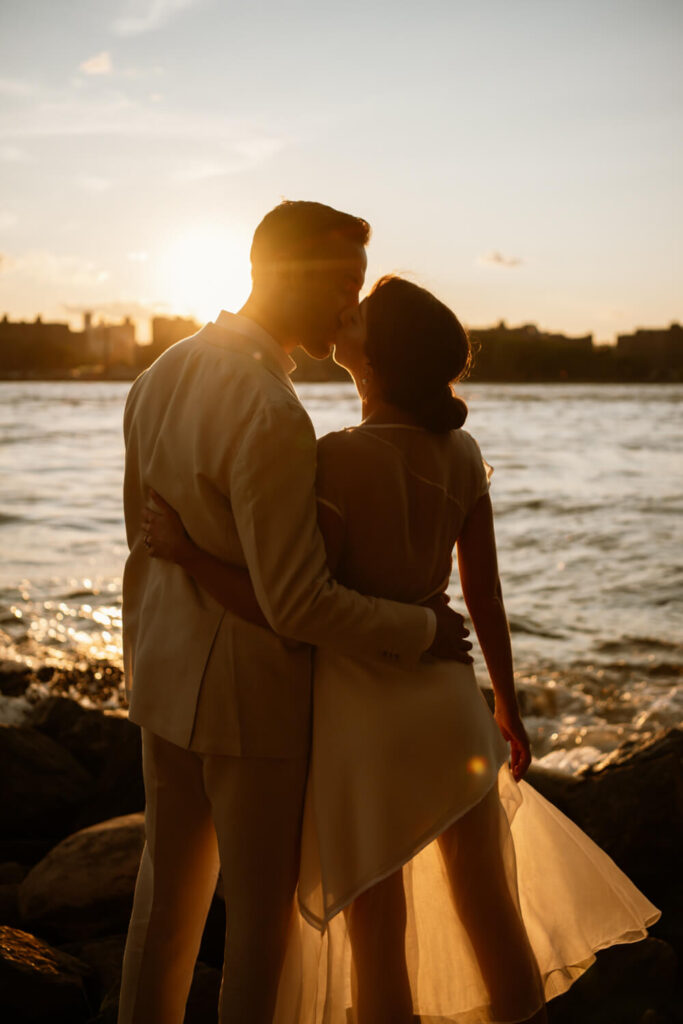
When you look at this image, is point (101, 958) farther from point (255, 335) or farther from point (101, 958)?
point (255, 335)

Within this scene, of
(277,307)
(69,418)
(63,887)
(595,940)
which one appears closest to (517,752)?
(595,940)

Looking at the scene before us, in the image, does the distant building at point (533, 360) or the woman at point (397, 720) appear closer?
the woman at point (397, 720)

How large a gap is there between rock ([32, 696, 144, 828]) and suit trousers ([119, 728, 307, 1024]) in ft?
8.03

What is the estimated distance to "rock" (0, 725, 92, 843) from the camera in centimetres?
465

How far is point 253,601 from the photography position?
1970 millimetres

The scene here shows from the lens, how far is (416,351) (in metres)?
2.04

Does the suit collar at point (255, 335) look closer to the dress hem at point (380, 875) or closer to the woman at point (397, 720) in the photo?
the woman at point (397, 720)

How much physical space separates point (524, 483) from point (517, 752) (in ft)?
72.9

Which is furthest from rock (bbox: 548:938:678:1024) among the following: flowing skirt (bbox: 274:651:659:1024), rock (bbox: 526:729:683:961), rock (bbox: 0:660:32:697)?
rock (bbox: 0:660:32:697)

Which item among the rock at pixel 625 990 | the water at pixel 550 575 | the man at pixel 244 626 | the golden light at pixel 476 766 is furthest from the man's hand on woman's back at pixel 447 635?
the water at pixel 550 575

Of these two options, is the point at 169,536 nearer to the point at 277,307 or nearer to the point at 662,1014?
the point at 277,307

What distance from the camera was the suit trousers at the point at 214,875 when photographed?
2.01 m

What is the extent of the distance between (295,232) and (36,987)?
2395mm

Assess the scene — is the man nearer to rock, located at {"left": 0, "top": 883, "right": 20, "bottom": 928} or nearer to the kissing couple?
the kissing couple
